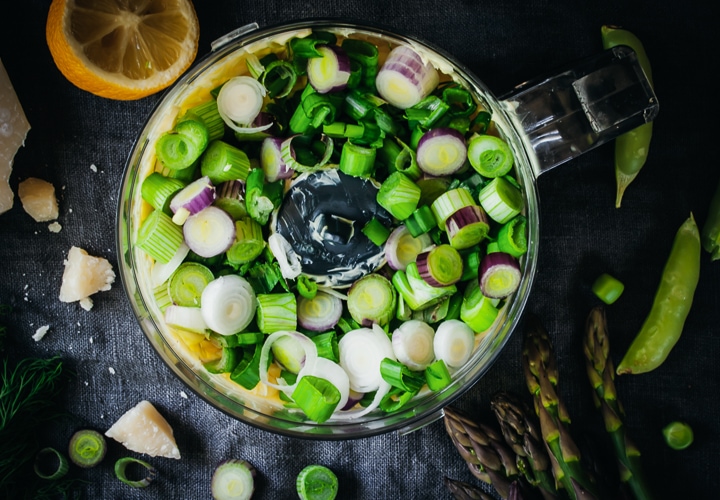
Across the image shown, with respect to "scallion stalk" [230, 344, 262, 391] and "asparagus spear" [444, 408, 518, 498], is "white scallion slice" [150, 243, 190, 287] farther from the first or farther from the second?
"asparagus spear" [444, 408, 518, 498]

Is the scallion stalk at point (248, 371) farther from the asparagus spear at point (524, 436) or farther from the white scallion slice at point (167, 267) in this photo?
the asparagus spear at point (524, 436)

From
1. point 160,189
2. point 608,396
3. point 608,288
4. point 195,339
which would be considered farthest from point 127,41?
point 608,396

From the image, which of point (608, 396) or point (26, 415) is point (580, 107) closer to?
point (608, 396)

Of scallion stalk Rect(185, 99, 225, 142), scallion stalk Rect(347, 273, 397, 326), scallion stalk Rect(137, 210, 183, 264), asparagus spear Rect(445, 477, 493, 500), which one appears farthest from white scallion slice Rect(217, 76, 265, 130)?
asparagus spear Rect(445, 477, 493, 500)

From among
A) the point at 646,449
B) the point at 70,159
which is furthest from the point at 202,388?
the point at 646,449

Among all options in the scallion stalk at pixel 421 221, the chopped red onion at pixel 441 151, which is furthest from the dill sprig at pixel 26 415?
the chopped red onion at pixel 441 151
